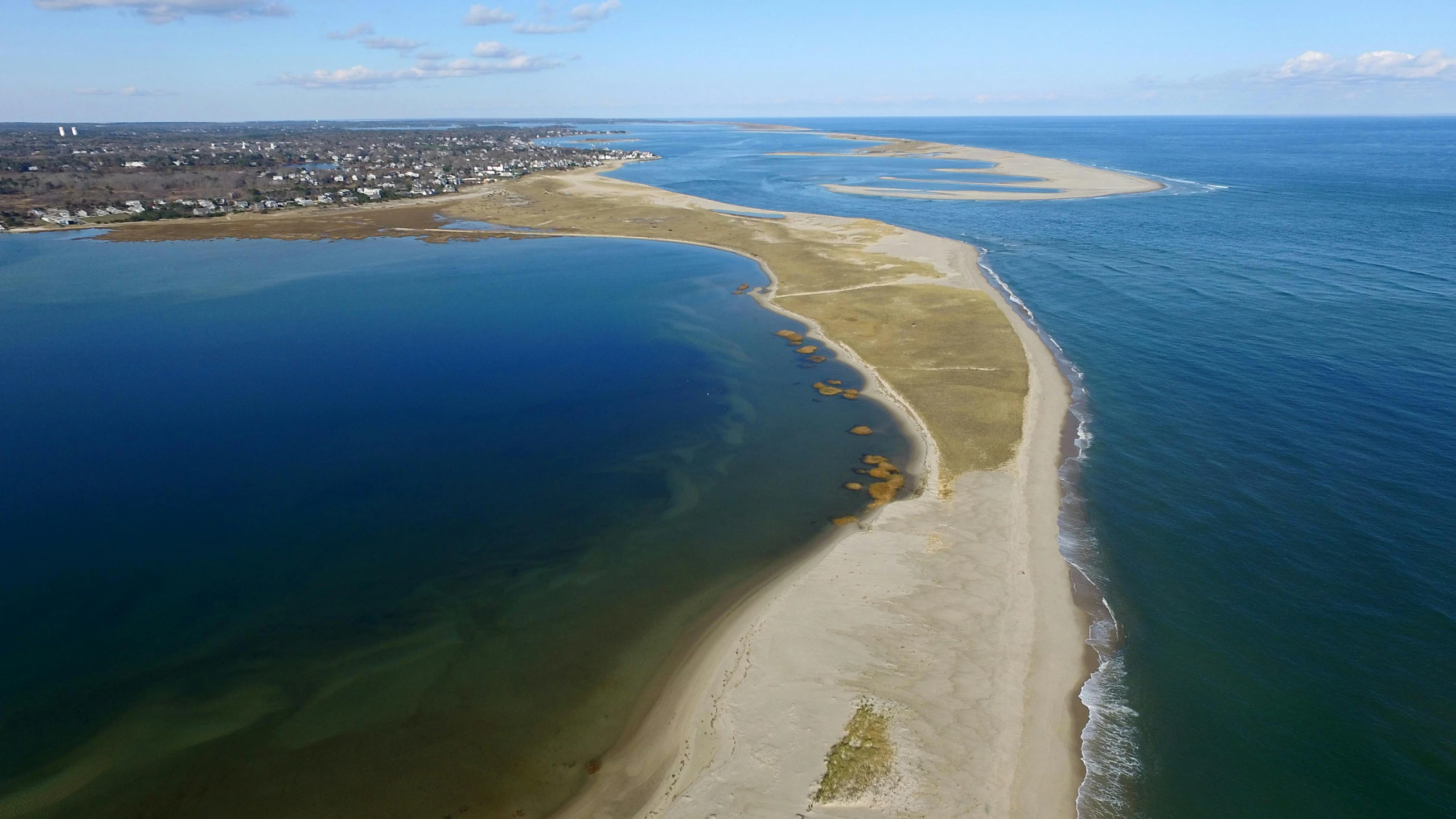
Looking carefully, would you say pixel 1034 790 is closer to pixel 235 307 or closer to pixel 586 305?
pixel 586 305

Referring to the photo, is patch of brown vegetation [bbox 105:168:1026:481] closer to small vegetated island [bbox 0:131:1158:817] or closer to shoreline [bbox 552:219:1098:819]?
small vegetated island [bbox 0:131:1158:817]

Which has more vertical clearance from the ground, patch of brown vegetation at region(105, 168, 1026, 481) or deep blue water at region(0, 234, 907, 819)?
patch of brown vegetation at region(105, 168, 1026, 481)

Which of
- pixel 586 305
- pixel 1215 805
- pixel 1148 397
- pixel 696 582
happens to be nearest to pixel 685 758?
pixel 696 582

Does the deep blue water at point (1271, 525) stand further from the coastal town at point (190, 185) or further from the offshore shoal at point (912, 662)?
the coastal town at point (190, 185)

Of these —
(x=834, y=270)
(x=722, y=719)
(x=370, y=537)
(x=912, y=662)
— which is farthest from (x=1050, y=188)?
(x=722, y=719)

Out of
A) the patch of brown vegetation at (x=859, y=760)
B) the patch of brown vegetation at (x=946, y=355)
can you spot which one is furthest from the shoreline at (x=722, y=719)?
the patch of brown vegetation at (x=946, y=355)

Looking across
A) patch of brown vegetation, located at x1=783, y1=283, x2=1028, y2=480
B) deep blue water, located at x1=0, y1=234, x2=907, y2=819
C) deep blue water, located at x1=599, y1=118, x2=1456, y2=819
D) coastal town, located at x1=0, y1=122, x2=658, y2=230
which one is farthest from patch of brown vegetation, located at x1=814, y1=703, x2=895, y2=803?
coastal town, located at x1=0, y1=122, x2=658, y2=230
